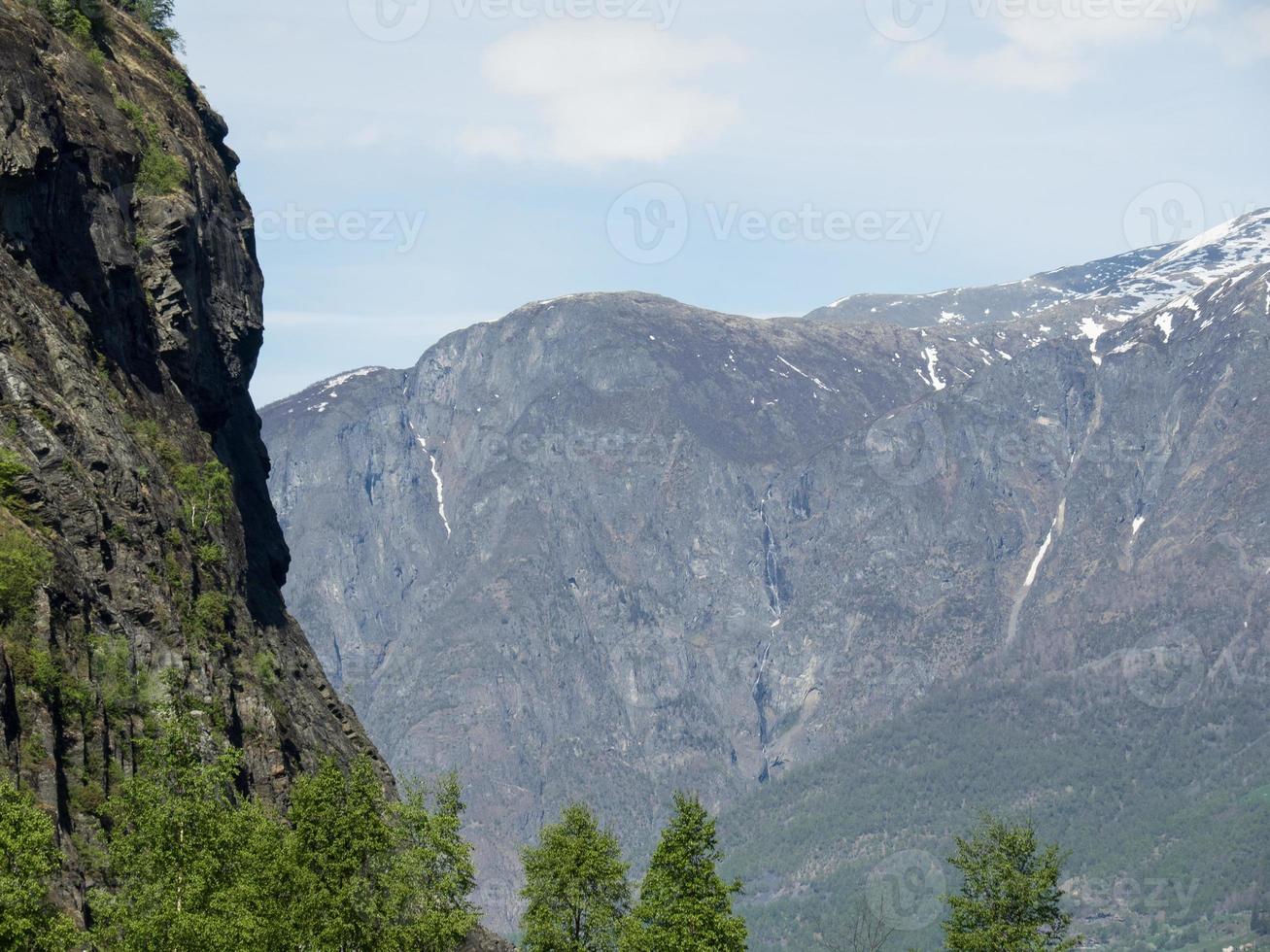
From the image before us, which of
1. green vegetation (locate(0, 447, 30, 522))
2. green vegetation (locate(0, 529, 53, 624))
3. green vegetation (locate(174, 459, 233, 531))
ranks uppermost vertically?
green vegetation (locate(174, 459, 233, 531))

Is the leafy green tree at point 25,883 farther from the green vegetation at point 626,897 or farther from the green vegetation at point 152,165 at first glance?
the green vegetation at point 152,165

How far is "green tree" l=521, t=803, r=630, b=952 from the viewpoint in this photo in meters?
99.6

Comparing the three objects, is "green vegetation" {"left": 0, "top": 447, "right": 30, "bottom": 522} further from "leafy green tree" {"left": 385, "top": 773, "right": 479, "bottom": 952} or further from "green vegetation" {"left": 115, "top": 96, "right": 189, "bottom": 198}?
"green vegetation" {"left": 115, "top": 96, "right": 189, "bottom": 198}

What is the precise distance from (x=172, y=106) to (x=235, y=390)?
23569 millimetres

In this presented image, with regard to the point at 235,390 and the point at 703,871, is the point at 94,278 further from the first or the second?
the point at 703,871

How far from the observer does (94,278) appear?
116688 millimetres

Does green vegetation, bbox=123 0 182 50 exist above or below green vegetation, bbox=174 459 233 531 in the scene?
above

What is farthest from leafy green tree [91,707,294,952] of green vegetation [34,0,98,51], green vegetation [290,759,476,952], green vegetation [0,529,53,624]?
green vegetation [34,0,98,51]

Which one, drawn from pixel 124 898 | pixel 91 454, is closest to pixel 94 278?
pixel 91 454

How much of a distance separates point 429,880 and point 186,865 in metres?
18.7

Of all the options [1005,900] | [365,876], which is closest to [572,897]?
[365,876]

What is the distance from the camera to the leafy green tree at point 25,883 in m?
64.5

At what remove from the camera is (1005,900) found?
103125mm

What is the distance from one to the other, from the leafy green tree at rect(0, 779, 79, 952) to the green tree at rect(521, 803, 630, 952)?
3520 centimetres
